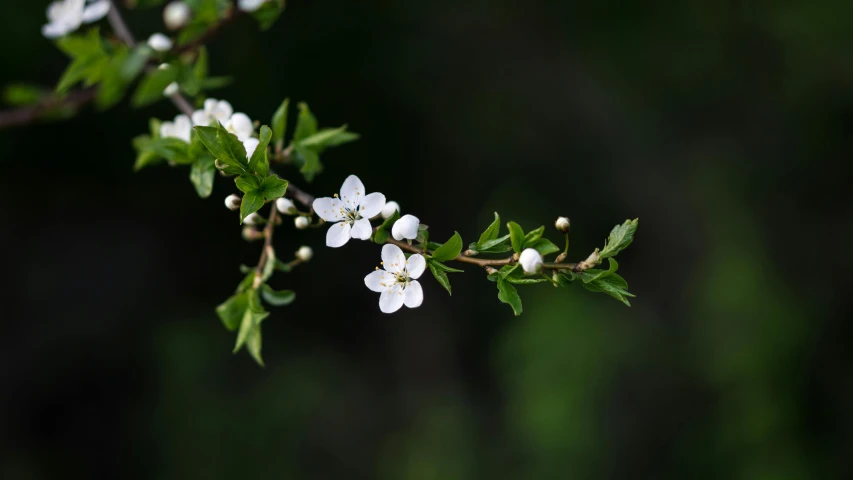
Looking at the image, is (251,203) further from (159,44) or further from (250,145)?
(159,44)

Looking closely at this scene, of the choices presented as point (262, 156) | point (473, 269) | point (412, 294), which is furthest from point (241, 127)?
point (473, 269)

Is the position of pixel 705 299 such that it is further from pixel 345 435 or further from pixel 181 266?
pixel 181 266

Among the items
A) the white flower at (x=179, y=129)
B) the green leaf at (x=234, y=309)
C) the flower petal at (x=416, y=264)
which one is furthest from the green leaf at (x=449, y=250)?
the white flower at (x=179, y=129)

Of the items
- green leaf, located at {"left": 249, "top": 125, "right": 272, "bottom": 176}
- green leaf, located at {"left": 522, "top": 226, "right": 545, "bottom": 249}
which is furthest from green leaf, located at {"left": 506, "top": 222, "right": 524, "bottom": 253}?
green leaf, located at {"left": 249, "top": 125, "right": 272, "bottom": 176}

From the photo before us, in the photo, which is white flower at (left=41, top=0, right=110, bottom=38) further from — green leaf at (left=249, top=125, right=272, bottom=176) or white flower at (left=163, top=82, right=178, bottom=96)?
green leaf at (left=249, top=125, right=272, bottom=176)

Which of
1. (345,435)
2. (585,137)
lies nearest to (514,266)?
(345,435)
